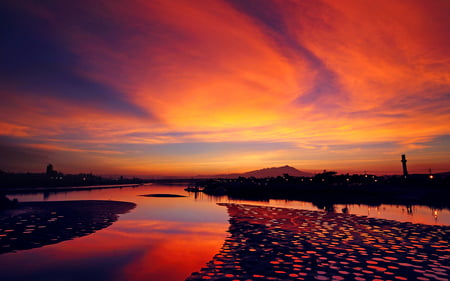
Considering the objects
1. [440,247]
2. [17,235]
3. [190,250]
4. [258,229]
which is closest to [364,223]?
[440,247]

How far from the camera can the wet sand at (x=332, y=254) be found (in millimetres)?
10797

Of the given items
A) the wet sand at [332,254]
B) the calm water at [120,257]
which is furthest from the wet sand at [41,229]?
the wet sand at [332,254]

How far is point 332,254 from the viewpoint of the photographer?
13.4m

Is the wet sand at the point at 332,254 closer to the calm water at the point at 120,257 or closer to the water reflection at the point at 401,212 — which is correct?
the calm water at the point at 120,257

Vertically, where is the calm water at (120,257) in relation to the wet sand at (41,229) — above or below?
below

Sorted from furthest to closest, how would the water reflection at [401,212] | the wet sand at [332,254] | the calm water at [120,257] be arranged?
1. the water reflection at [401,212]
2. the calm water at [120,257]
3. the wet sand at [332,254]

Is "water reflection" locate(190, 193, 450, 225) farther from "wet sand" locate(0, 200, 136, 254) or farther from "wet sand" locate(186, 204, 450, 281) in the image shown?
"wet sand" locate(0, 200, 136, 254)

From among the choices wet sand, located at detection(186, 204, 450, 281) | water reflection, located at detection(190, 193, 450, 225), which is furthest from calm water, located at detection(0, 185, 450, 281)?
water reflection, located at detection(190, 193, 450, 225)

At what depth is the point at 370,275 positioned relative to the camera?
1056 centimetres

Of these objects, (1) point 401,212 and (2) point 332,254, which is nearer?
(2) point 332,254

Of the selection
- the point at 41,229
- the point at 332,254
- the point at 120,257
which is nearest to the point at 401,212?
the point at 332,254

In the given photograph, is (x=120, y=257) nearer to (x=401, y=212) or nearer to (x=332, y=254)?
(x=332, y=254)

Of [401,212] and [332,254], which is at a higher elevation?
[332,254]

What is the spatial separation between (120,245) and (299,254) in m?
11.3
